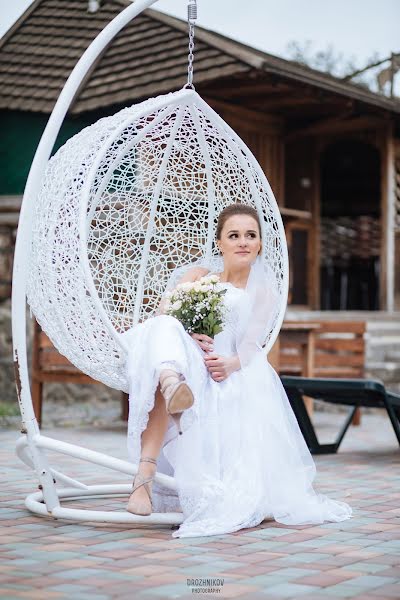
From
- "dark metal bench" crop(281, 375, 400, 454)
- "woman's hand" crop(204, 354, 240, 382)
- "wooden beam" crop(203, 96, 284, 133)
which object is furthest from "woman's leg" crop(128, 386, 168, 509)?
"wooden beam" crop(203, 96, 284, 133)

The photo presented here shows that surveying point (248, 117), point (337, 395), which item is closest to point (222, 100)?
point (248, 117)

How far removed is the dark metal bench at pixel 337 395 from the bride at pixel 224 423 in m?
1.54

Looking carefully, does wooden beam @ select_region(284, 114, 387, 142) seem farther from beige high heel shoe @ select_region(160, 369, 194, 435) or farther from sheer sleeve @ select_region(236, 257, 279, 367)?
beige high heel shoe @ select_region(160, 369, 194, 435)

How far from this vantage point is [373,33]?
1938 cm

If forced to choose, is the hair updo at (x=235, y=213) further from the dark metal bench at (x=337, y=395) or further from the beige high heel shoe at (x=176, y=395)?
the dark metal bench at (x=337, y=395)

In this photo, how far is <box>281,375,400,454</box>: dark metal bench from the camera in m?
5.87

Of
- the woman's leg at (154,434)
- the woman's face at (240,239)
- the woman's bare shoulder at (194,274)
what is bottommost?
the woman's leg at (154,434)

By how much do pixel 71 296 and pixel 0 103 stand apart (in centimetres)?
762

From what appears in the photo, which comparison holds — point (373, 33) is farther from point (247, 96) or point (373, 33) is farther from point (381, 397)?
point (381, 397)

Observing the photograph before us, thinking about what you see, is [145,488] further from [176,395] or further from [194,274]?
[194,274]

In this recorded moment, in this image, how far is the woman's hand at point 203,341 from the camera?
4168 mm

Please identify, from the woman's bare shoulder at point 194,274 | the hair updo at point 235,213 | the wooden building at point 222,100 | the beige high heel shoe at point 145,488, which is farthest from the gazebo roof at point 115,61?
the beige high heel shoe at point 145,488

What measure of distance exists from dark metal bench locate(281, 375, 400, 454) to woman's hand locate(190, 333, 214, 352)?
1927 millimetres

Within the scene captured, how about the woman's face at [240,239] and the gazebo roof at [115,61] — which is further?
the gazebo roof at [115,61]
